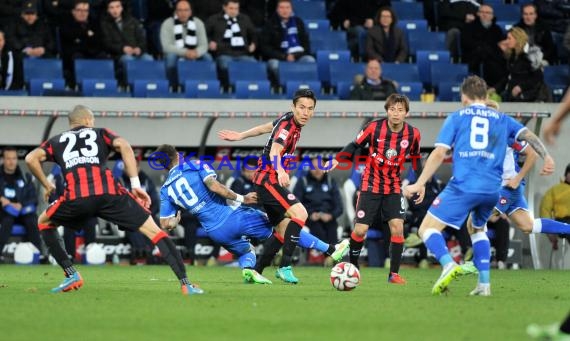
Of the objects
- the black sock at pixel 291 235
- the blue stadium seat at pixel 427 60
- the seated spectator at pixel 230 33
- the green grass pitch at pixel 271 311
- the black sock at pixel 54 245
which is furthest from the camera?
the blue stadium seat at pixel 427 60

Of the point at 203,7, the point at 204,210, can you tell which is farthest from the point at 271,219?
the point at 203,7

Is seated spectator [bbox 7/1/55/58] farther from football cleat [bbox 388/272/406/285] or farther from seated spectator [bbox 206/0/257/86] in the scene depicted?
football cleat [bbox 388/272/406/285]

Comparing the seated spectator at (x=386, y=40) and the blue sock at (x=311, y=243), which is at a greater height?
the seated spectator at (x=386, y=40)

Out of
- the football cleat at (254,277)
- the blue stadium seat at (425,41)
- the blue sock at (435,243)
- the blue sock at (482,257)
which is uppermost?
the blue stadium seat at (425,41)

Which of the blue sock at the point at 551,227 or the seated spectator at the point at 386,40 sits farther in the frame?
the seated spectator at the point at 386,40

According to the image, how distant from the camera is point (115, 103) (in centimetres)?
1791

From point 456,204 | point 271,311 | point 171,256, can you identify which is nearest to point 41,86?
point 171,256

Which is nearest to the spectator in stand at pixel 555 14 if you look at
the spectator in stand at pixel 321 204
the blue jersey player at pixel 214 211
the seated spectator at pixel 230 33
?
the seated spectator at pixel 230 33

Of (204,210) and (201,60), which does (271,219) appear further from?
(201,60)

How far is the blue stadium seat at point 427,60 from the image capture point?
20.8 metres

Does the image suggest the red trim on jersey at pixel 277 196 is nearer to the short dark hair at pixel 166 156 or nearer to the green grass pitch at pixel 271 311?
the green grass pitch at pixel 271 311

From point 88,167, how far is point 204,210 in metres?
2.85

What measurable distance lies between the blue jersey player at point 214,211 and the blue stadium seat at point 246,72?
640cm

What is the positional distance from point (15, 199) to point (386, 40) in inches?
271
